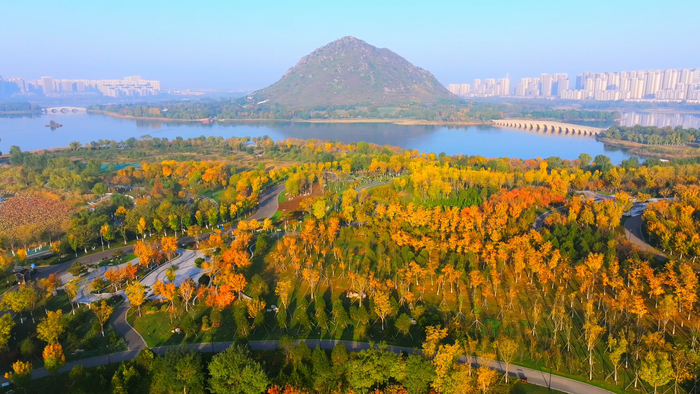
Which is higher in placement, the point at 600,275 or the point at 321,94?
the point at 321,94

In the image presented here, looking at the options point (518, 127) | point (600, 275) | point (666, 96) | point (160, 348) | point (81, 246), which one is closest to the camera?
point (160, 348)

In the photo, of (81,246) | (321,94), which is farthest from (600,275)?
(321,94)

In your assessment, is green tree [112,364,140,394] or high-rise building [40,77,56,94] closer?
green tree [112,364,140,394]

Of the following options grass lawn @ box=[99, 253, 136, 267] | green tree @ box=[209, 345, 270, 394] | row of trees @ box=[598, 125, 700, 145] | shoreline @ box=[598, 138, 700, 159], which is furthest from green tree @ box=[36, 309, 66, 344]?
row of trees @ box=[598, 125, 700, 145]

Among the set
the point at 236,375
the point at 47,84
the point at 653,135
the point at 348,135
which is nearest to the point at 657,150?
the point at 653,135

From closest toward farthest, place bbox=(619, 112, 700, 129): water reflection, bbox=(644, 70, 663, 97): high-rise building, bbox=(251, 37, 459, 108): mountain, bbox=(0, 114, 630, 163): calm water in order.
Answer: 1. bbox=(0, 114, 630, 163): calm water
2. bbox=(619, 112, 700, 129): water reflection
3. bbox=(251, 37, 459, 108): mountain
4. bbox=(644, 70, 663, 97): high-rise building

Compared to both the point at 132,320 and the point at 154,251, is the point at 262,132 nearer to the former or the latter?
the point at 154,251

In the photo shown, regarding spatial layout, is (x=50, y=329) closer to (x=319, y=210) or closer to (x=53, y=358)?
(x=53, y=358)

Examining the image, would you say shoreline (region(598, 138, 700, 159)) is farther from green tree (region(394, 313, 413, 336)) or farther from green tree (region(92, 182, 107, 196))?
green tree (region(92, 182, 107, 196))
